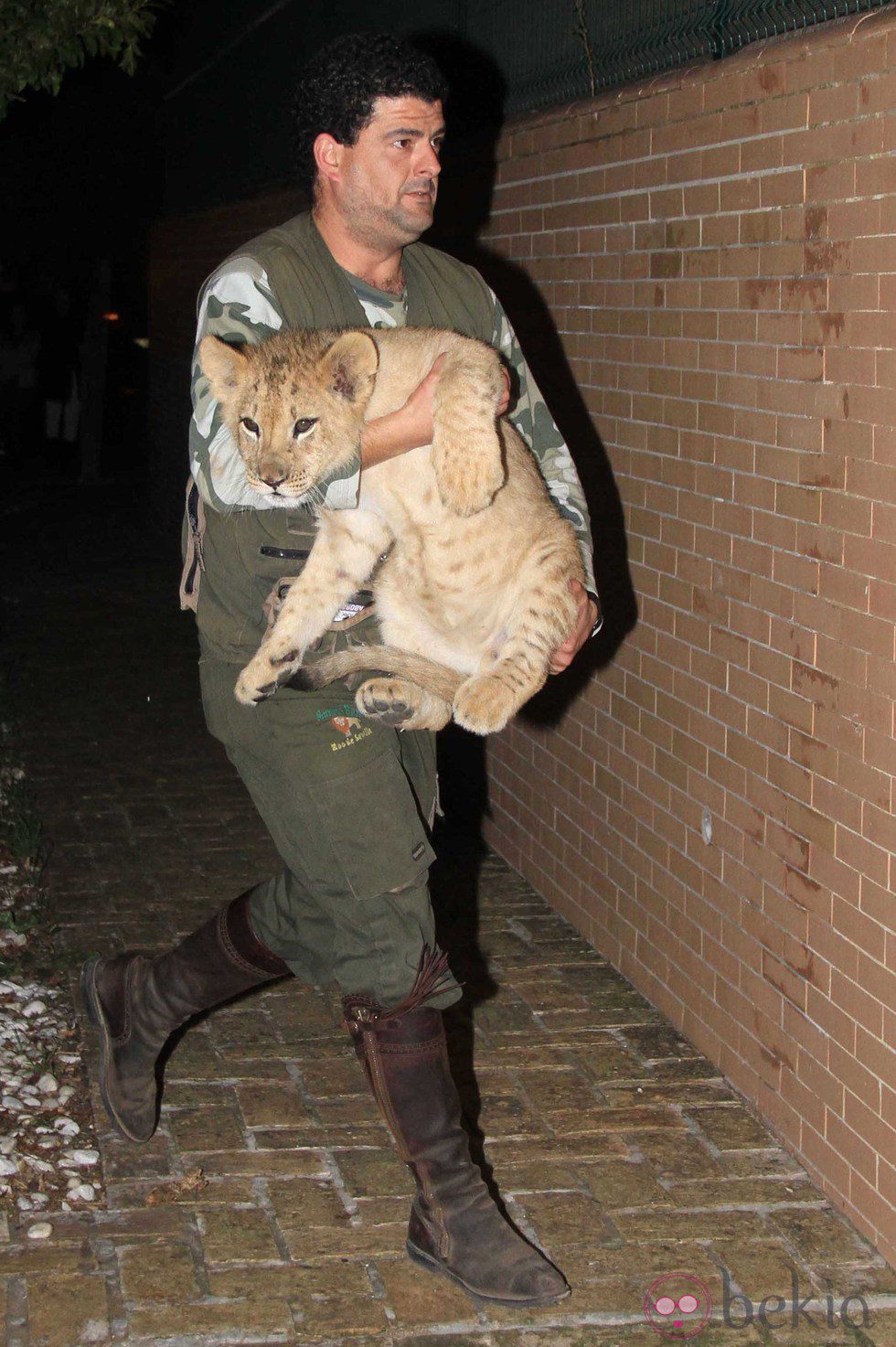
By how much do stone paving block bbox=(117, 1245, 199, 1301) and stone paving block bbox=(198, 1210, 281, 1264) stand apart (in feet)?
0.25

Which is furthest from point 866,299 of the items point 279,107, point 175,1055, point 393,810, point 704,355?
point 279,107

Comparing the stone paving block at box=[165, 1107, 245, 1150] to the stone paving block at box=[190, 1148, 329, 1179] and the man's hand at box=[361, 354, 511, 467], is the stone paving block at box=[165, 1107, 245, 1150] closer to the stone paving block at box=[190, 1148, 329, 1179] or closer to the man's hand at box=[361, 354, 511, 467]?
the stone paving block at box=[190, 1148, 329, 1179]

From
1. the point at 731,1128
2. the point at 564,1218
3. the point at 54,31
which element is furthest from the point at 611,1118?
the point at 54,31

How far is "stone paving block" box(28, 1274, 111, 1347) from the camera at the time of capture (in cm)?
373

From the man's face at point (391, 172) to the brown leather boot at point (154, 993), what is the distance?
1943mm

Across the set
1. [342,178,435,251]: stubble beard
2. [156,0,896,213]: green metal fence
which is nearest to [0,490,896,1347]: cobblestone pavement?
[342,178,435,251]: stubble beard

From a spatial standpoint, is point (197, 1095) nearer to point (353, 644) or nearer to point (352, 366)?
point (353, 644)

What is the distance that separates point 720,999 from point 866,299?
2.33 m

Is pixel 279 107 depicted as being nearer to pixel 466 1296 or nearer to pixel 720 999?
pixel 720 999

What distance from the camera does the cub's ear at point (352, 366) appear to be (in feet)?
12.1

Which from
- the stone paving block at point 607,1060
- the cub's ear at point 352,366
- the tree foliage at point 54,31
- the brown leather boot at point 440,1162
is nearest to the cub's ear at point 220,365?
the cub's ear at point 352,366

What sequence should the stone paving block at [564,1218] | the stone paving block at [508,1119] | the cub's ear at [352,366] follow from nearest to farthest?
the cub's ear at [352,366] < the stone paving block at [564,1218] < the stone paving block at [508,1119]

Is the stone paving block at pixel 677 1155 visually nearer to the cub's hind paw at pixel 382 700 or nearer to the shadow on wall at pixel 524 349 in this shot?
the cub's hind paw at pixel 382 700

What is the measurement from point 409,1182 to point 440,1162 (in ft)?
2.25
